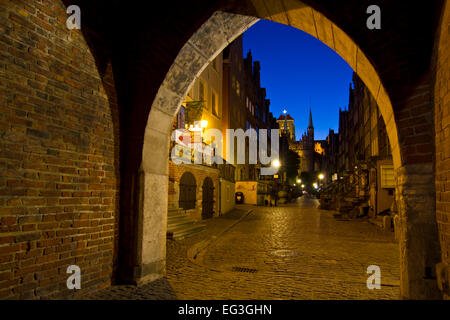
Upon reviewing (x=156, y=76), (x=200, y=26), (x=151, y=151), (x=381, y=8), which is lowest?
(x=151, y=151)

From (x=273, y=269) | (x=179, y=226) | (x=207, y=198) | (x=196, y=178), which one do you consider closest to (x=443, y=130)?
(x=273, y=269)

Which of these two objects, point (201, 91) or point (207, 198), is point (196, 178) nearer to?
point (207, 198)

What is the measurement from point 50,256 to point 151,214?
1684 millimetres

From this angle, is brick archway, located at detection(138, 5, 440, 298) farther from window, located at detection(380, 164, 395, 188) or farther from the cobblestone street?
window, located at detection(380, 164, 395, 188)

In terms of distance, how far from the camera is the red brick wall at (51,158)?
136 inches

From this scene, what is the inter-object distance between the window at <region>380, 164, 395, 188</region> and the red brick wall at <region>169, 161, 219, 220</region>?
967 centimetres

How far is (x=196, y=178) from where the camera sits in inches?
609

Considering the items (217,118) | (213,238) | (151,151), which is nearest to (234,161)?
(217,118)

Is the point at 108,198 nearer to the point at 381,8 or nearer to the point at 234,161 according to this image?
the point at 381,8

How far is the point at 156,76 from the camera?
516cm

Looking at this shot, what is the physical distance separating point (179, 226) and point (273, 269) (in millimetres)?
5727

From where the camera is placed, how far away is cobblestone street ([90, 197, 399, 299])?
15.2 feet

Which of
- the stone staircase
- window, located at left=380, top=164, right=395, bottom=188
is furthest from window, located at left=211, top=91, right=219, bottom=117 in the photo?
window, located at left=380, top=164, right=395, bottom=188

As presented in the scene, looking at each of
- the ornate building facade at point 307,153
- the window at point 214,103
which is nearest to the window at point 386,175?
the window at point 214,103
